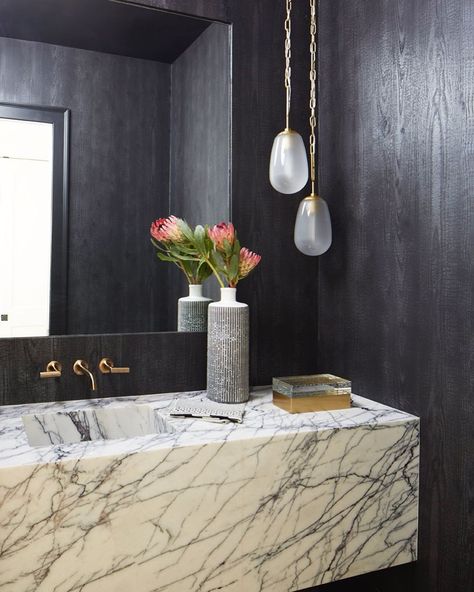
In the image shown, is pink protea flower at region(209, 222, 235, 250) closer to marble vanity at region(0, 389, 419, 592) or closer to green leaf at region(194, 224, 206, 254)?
green leaf at region(194, 224, 206, 254)

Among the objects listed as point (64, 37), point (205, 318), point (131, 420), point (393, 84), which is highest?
point (64, 37)

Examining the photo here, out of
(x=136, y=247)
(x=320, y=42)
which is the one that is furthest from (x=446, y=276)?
(x=320, y=42)

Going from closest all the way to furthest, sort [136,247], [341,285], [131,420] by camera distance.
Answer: [131,420] < [136,247] < [341,285]

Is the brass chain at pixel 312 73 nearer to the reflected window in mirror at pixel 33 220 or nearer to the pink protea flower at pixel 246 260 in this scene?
the pink protea flower at pixel 246 260

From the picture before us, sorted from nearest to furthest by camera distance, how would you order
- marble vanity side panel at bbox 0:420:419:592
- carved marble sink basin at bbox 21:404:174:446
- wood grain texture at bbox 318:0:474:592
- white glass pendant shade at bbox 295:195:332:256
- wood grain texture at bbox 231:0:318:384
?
marble vanity side panel at bbox 0:420:419:592
wood grain texture at bbox 318:0:474:592
carved marble sink basin at bbox 21:404:174:446
white glass pendant shade at bbox 295:195:332:256
wood grain texture at bbox 231:0:318:384

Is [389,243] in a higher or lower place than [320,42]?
lower

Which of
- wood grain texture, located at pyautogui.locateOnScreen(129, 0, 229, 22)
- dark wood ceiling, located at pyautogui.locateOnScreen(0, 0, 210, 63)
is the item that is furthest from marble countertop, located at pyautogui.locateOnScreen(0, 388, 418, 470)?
wood grain texture, located at pyautogui.locateOnScreen(129, 0, 229, 22)

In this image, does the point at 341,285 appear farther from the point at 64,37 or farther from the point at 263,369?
the point at 64,37

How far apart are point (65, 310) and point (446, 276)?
0.99 metres

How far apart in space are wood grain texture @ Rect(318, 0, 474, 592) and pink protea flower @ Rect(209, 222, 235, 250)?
394 mm

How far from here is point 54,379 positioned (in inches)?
61.8

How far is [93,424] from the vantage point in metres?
1.50

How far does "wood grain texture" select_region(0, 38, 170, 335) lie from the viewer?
1.56m

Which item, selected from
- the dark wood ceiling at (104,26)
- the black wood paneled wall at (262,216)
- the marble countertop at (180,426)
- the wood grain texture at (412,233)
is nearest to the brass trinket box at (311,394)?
the marble countertop at (180,426)
